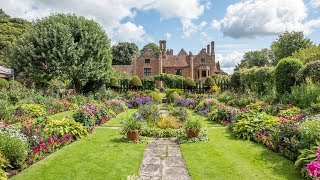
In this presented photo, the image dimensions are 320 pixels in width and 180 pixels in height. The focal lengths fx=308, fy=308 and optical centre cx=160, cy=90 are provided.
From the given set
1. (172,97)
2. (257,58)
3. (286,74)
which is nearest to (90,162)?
(286,74)

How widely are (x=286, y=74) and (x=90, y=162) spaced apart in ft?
44.2

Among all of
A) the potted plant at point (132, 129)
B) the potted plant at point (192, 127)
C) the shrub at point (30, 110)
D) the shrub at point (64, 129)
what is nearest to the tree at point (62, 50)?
the shrub at point (30, 110)

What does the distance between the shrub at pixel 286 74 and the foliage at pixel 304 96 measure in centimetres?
173

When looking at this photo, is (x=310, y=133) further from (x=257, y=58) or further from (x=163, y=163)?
(x=257, y=58)

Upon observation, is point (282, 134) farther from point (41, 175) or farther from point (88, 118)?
point (88, 118)

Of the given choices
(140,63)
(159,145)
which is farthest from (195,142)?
(140,63)

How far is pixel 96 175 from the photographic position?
20.8 ft

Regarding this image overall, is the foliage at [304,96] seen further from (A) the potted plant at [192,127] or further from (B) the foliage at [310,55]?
(A) the potted plant at [192,127]

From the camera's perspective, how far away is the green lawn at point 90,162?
20.8ft

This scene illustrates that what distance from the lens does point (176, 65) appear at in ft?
167

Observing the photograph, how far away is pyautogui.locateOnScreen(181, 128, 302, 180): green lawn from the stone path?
7.7 inches

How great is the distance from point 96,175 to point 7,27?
47.8 meters

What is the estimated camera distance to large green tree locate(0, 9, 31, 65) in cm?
4209

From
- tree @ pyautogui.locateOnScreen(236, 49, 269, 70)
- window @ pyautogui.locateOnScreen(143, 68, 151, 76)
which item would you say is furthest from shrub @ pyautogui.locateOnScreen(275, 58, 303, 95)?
tree @ pyautogui.locateOnScreen(236, 49, 269, 70)
